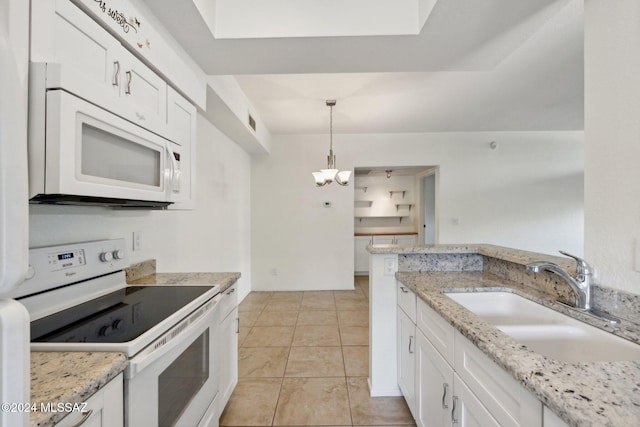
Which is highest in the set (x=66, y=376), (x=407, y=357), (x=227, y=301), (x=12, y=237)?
(x=12, y=237)

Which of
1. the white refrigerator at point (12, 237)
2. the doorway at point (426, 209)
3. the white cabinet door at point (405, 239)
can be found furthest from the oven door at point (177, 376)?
the doorway at point (426, 209)

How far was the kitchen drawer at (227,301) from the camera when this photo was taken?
1.63m

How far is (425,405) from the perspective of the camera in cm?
139

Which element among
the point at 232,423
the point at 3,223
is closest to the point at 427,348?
the point at 232,423

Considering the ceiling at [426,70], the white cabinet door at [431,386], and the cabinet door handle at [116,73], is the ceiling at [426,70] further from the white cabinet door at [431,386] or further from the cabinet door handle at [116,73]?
the white cabinet door at [431,386]

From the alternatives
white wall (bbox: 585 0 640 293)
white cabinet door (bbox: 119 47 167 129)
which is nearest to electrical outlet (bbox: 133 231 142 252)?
white cabinet door (bbox: 119 47 167 129)

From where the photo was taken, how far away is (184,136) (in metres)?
1.58

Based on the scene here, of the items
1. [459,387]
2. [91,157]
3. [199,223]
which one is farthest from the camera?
[199,223]

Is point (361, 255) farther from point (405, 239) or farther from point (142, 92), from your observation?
point (142, 92)

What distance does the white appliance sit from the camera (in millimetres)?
881

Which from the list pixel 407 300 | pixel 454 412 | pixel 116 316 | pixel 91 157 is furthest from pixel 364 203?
pixel 91 157

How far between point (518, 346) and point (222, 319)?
58.4 inches

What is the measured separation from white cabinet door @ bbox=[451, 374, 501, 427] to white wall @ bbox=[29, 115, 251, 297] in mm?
1799

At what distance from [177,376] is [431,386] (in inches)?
47.3
